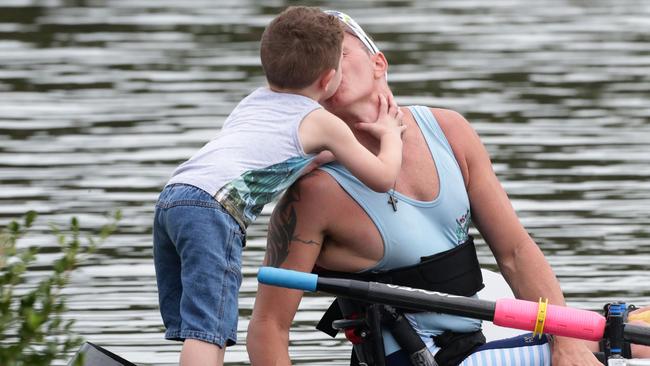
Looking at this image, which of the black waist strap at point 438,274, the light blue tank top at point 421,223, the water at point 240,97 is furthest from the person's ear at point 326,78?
the water at point 240,97

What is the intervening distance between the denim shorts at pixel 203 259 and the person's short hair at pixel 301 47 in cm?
45

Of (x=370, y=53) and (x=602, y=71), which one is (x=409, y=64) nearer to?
(x=602, y=71)

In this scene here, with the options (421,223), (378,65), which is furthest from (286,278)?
(378,65)

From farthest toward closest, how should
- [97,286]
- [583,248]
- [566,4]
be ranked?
1. [566,4]
2. [583,248]
3. [97,286]

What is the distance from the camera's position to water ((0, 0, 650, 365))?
8266 millimetres

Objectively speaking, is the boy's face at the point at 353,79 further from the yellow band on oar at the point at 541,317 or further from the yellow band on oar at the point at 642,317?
the yellow band on oar at the point at 642,317

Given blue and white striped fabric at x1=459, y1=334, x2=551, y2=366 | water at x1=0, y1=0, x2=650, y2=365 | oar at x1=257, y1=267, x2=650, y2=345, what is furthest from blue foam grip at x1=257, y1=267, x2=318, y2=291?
water at x1=0, y1=0, x2=650, y2=365

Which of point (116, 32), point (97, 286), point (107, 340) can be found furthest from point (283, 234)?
point (116, 32)

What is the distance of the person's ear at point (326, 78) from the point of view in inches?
194

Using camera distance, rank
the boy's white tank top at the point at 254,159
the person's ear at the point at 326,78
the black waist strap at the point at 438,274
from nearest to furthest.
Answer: the boy's white tank top at the point at 254,159 < the person's ear at the point at 326,78 < the black waist strap at the point at 438,274

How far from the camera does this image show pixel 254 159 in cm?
Result: 484

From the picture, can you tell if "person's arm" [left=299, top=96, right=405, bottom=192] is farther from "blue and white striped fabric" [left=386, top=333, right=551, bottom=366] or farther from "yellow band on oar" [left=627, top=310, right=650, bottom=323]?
"yellow band on oar" [left=627, top=310, right=650, bottom=323]

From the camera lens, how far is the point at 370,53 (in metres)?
5.20

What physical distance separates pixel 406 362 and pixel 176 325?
0.70 meters
